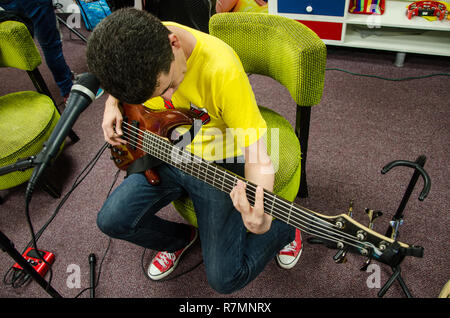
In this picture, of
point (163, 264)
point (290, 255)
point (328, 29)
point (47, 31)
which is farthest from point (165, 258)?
point (328, 29)

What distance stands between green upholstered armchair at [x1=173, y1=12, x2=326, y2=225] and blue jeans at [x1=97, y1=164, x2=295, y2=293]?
91 mm

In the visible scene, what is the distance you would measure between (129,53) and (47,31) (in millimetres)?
1790

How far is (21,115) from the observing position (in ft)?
5.41

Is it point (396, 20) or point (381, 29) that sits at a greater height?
point (396, 20)

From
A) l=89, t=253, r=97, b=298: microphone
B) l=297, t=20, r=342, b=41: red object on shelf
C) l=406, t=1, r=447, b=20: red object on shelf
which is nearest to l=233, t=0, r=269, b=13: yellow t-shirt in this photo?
l=297, t=20, r=342, b=41: red object on shelf

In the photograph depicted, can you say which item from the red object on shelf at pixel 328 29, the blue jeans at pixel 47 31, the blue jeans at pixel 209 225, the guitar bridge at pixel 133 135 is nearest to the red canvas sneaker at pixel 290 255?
the blue jeans at pixel 209 225

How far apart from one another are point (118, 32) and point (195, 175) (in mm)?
498

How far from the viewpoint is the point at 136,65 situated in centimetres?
71

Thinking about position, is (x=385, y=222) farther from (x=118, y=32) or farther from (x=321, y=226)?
(x=118, y=32)

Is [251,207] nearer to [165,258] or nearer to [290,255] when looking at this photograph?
[290,255]

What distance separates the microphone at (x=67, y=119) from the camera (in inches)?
28.9

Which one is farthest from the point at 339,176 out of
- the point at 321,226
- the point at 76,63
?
the point at 76,63

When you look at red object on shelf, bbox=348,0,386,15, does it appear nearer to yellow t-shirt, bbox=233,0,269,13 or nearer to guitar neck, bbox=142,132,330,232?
yellow t-shirt, bbox=233,0,269,13

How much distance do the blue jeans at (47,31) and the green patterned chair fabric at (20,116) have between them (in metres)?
0.50
